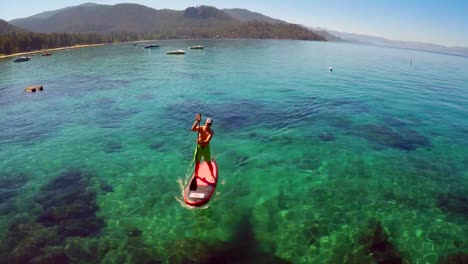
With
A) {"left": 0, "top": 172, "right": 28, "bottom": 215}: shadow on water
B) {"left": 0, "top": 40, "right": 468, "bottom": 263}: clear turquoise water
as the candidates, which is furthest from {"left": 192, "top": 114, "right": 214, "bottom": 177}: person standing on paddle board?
{"left": 0, "top": 172, "right": 28, "bottom": 215}: shadow on water

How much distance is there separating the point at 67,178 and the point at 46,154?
18.9ft

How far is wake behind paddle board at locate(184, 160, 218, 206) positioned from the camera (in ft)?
51.6

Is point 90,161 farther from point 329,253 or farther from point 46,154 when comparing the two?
point 329,253

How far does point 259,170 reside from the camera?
20.5m

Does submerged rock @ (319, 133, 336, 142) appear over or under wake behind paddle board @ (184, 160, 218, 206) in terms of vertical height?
over

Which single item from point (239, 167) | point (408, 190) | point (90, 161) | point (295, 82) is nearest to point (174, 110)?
point (90, 161)

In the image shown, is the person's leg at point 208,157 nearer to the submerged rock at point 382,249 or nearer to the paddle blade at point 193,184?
the paddle blade at point 193,184

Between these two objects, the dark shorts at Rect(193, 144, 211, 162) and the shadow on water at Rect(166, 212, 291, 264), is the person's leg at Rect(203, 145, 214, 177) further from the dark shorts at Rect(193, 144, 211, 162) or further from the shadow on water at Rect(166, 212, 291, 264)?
the shadow on water at Rect(166, 212, 291, 264)

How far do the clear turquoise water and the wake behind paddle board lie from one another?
711mm

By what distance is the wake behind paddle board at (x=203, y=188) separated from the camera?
15.7 m

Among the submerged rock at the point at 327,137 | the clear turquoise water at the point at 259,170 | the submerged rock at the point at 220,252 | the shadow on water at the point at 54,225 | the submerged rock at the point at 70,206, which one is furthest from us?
the submerged rock at the point at 327,137

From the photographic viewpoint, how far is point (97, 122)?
30.9m

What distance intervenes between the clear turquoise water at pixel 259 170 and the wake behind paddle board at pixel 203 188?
28.0 inches

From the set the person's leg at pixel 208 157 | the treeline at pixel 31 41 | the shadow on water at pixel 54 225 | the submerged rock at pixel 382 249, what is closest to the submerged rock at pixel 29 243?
the shadow on water at pixel 54 225
